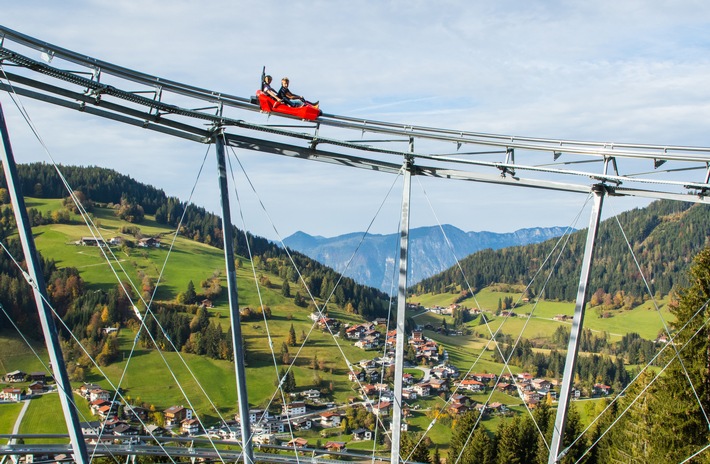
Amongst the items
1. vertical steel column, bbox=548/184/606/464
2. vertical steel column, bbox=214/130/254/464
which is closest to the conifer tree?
vertical steel column, bbox=548/184/606/464

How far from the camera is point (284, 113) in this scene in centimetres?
2342

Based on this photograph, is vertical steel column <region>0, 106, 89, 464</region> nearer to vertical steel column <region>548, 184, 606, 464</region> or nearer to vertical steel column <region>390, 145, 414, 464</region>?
vertical steel column <region>390, 145, 414, 464</region>


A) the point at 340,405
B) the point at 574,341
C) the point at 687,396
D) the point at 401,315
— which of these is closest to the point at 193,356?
the point at 340,405

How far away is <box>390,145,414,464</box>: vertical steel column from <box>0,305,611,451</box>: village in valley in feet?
237

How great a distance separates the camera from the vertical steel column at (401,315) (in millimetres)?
21547

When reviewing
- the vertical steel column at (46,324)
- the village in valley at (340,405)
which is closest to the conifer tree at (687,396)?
the vertical steel column at (46,324)

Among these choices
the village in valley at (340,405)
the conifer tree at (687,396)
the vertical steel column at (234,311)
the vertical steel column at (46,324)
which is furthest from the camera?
the village in valley at (340,405)

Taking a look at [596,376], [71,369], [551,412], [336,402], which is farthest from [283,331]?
[551,412]

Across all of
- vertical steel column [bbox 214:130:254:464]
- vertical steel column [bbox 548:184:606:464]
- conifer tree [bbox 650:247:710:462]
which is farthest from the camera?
conifer tree [bbox 650:247:710:462]

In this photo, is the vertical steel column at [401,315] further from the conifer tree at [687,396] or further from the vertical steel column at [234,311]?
the conifer tree at [687,396]

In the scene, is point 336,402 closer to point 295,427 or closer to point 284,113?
point 295,427

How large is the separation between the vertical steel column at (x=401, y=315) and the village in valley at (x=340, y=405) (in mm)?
72115

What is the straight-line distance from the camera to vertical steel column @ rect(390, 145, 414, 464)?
70.7ft

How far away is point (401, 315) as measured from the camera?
2203 centimetres
